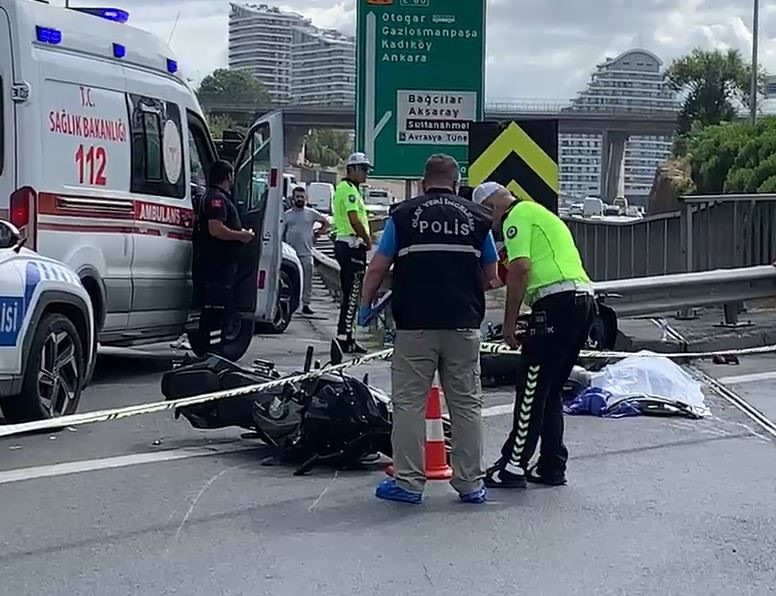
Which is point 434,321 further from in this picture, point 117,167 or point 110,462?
point 117,167

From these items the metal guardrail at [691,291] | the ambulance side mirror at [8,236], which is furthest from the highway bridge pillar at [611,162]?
the ambulance side mirror at [8,236]

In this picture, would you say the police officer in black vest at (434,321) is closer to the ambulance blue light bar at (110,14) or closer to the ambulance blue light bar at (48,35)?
the ambulance blue light bar at (48,35)

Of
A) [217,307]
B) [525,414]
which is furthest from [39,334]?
[217,307]

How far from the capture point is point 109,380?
11820 mm

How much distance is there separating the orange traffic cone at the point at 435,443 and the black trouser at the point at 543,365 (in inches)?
14.4

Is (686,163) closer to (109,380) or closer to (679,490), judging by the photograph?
(109,380)

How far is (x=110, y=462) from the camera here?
816 cm

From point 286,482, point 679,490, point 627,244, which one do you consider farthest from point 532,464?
point 627,244

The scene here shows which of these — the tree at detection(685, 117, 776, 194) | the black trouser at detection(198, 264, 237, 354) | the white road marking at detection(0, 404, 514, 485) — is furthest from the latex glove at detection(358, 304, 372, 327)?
the tree at detection(685, 117, 776, 194)

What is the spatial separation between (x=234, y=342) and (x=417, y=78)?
118 inches

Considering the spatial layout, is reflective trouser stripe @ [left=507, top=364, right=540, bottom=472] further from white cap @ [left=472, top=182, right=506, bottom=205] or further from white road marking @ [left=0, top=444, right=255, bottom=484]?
white road marking @ [left=0, top=444, right=255, bottom=484]

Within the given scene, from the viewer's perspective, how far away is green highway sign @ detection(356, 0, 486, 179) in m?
13.2

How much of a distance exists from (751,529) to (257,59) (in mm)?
99576

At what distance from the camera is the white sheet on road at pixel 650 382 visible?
10.1 m
